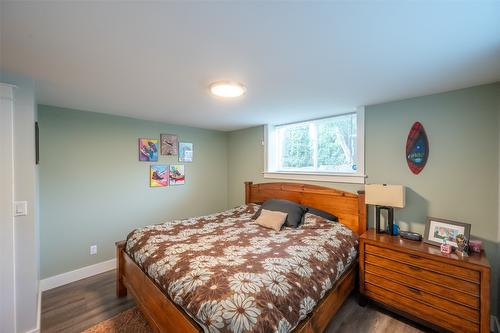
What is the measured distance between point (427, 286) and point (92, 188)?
4.05m

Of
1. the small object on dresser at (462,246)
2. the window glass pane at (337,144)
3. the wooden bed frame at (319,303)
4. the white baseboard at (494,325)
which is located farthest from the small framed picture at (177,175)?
the white baseboard at (494,325)

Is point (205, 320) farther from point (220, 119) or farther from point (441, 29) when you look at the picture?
point (220, 119)

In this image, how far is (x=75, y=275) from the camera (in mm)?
2863

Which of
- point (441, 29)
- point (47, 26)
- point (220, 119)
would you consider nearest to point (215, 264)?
point (47, 26)

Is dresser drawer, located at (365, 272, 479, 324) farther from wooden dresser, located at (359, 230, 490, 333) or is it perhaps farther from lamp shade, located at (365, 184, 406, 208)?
lamp shade, located at (365, 184, 406, 208)

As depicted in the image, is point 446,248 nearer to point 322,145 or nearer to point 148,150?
point 322,145

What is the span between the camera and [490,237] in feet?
6.52

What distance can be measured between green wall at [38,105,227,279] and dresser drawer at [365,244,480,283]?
124 inches

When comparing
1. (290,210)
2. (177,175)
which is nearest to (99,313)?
(177,175)

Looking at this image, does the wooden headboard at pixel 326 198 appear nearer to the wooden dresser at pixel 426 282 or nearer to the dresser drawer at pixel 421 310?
the wooden dresser at pixel 426 282

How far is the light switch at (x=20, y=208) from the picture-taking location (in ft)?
5.86

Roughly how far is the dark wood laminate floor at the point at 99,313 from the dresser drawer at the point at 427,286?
40 cm

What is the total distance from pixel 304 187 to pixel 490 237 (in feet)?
6.35

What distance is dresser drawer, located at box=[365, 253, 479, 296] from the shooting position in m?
1.73
